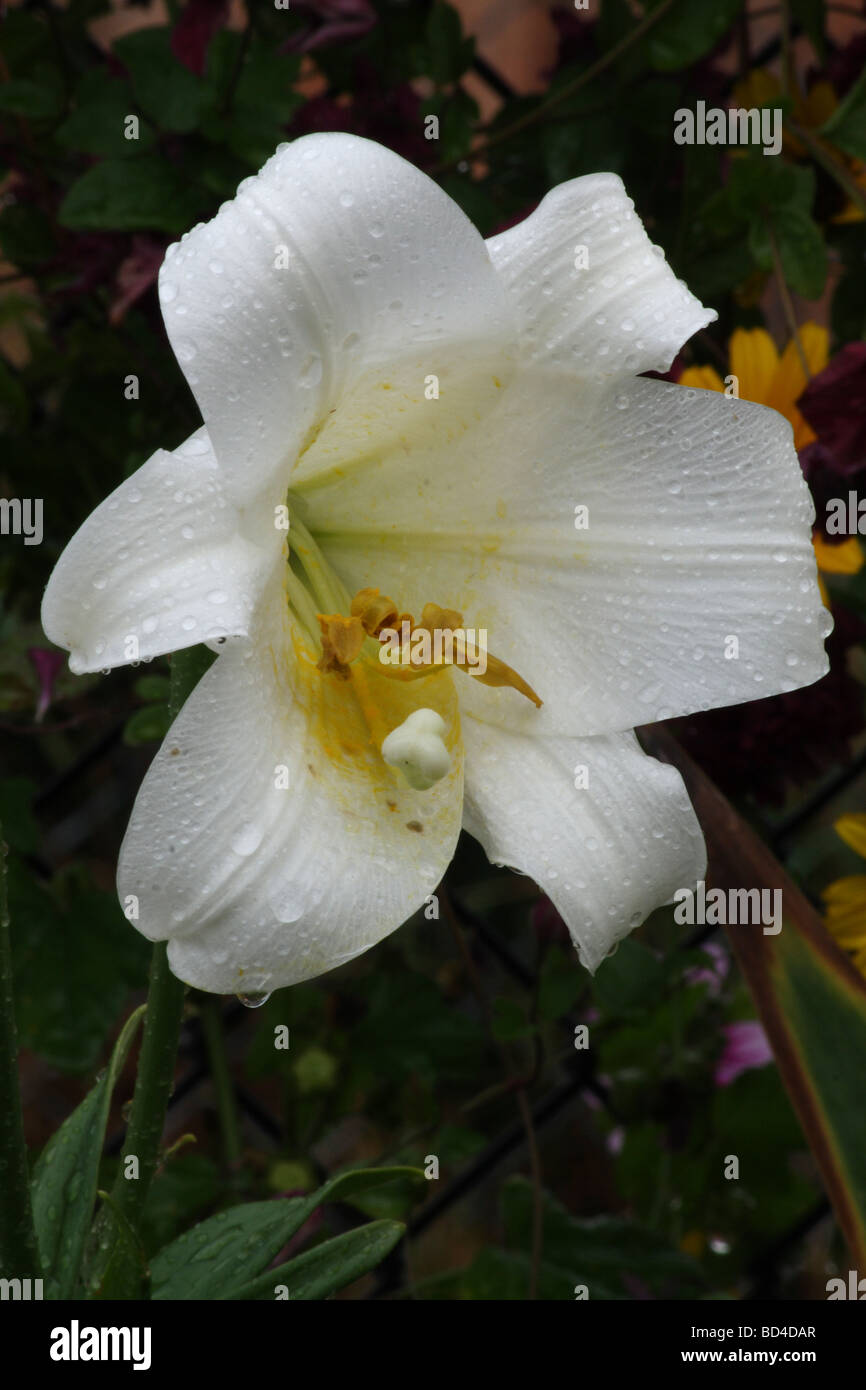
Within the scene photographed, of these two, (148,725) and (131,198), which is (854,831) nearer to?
(148,725)

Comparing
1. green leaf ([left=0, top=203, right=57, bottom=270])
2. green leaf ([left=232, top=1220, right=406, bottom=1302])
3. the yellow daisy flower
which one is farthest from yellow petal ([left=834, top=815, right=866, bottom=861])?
green leaf ([left=0, top=203, right=57, bottom=270])

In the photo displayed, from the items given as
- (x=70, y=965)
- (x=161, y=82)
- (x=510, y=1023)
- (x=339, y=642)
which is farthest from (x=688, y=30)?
(x=70, y=965)

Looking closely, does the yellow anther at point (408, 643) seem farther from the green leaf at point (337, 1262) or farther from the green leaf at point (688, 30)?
the green leaf at point (688, 30)

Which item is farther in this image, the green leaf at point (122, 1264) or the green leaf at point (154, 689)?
the green leaf at point (154, 689)

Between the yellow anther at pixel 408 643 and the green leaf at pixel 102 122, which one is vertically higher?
the green leaf at pixel 102 122

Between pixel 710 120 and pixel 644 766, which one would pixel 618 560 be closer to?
pixel 644 766

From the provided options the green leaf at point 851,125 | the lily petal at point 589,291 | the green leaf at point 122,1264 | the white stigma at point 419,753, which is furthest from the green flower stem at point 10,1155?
the green leaf at point 851,125
